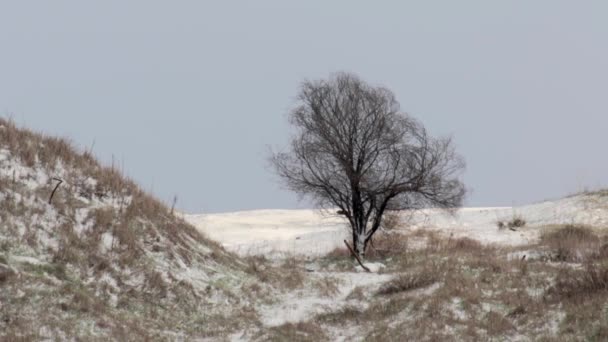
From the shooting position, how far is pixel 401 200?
71.9ft

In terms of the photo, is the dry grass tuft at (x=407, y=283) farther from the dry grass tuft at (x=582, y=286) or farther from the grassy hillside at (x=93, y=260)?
the grassy hillside at (x=93, y=260)

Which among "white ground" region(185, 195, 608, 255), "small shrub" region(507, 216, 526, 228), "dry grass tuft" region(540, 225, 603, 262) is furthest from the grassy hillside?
"small shrub" region(507, 216, 526, 228)

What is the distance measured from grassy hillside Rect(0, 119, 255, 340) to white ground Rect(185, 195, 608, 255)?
6806mm

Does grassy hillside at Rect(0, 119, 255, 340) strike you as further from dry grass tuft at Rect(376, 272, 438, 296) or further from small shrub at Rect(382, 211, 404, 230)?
small shrub at Rect(382, 211, 404, 230)

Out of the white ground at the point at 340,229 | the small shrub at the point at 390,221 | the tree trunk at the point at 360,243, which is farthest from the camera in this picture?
the small shrub at the point at 390,221

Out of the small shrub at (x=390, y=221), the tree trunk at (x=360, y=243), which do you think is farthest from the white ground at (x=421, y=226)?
the tree trunk at (x=360, y=243)

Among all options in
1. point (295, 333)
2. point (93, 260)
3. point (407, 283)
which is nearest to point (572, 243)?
point (407, 283)

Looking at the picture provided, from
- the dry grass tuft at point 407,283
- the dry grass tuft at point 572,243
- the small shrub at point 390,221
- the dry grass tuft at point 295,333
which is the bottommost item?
the dry grass tuft at point 295,333

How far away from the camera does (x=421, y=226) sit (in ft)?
97.5

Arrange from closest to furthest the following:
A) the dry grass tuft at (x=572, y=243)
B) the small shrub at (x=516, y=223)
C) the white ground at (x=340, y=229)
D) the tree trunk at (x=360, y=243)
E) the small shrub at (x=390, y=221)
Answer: the white ground at (x=340, y=229) < the dry grass tuft at (x=572, y=243) < the tree trunk at (x=360, y=243) < the small shrub at (x=390, y=221) < the small shrub at (x=516, y=223)

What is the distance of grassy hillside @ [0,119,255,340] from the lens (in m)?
9.96

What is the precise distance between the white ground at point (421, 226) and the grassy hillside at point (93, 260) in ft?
22.3

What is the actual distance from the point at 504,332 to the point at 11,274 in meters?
8.37

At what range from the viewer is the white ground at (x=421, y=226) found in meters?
24.5
